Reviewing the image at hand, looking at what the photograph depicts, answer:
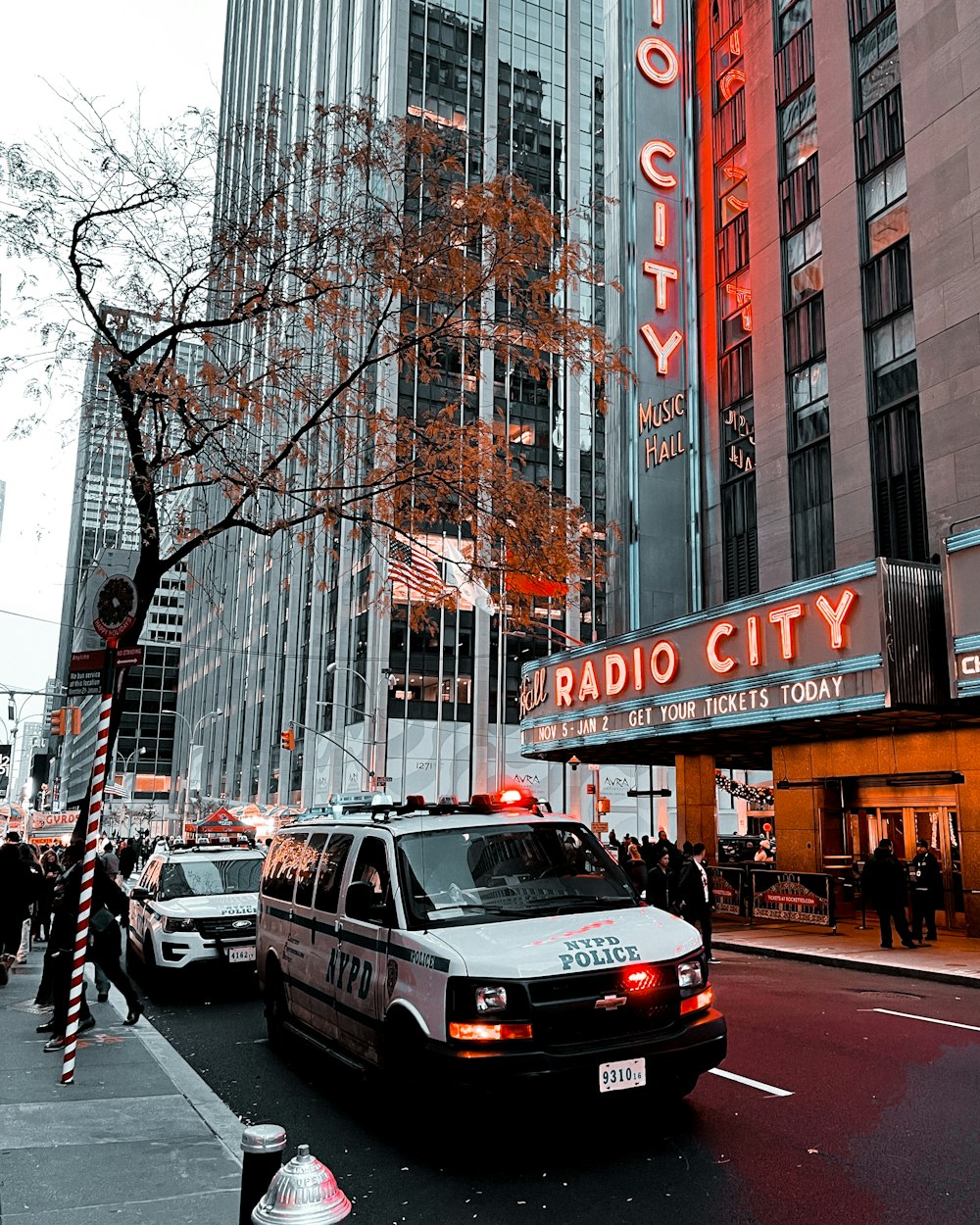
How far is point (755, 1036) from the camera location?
9773 millimetres

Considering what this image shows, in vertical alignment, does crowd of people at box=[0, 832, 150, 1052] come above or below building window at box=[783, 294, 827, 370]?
below

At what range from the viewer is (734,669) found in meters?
20.2

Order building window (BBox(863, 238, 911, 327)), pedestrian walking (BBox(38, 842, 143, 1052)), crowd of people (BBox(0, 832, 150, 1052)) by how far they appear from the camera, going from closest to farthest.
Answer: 1. crowd of people (BBox(0, 832, 150, 1052))
2. pedestrian walking (BBox(38, 842, 143, 1052))
3. building window (BBox(863, 238, 911, 327))

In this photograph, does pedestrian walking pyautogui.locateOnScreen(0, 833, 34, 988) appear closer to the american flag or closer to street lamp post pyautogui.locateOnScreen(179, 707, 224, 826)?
the american flag

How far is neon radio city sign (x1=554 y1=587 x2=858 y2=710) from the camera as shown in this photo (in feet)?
57.9

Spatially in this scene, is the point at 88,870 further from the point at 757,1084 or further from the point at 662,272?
the point at 662,272

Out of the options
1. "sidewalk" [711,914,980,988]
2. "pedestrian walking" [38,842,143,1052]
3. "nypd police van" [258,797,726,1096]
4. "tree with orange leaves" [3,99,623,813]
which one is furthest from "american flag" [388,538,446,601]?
"sidewalk" [711,914,980,988]

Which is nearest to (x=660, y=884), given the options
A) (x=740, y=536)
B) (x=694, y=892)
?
(x=694, y=892)

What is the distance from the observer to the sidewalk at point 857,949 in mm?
14367

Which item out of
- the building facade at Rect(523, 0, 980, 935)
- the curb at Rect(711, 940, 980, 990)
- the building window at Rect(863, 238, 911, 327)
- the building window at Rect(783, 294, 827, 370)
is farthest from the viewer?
the building window at Rect(783, 294, 827, 370)

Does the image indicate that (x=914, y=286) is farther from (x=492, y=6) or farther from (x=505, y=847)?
(x=492, y=6)

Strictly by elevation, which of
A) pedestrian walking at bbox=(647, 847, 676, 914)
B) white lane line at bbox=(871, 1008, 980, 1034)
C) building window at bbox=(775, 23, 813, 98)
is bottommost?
white lane line at bbox=(871, 1008, 980, 1034)

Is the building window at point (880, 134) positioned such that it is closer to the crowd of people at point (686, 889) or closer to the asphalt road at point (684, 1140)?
the crowd of people at point (686, 889)

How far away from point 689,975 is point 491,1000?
4.71ft
